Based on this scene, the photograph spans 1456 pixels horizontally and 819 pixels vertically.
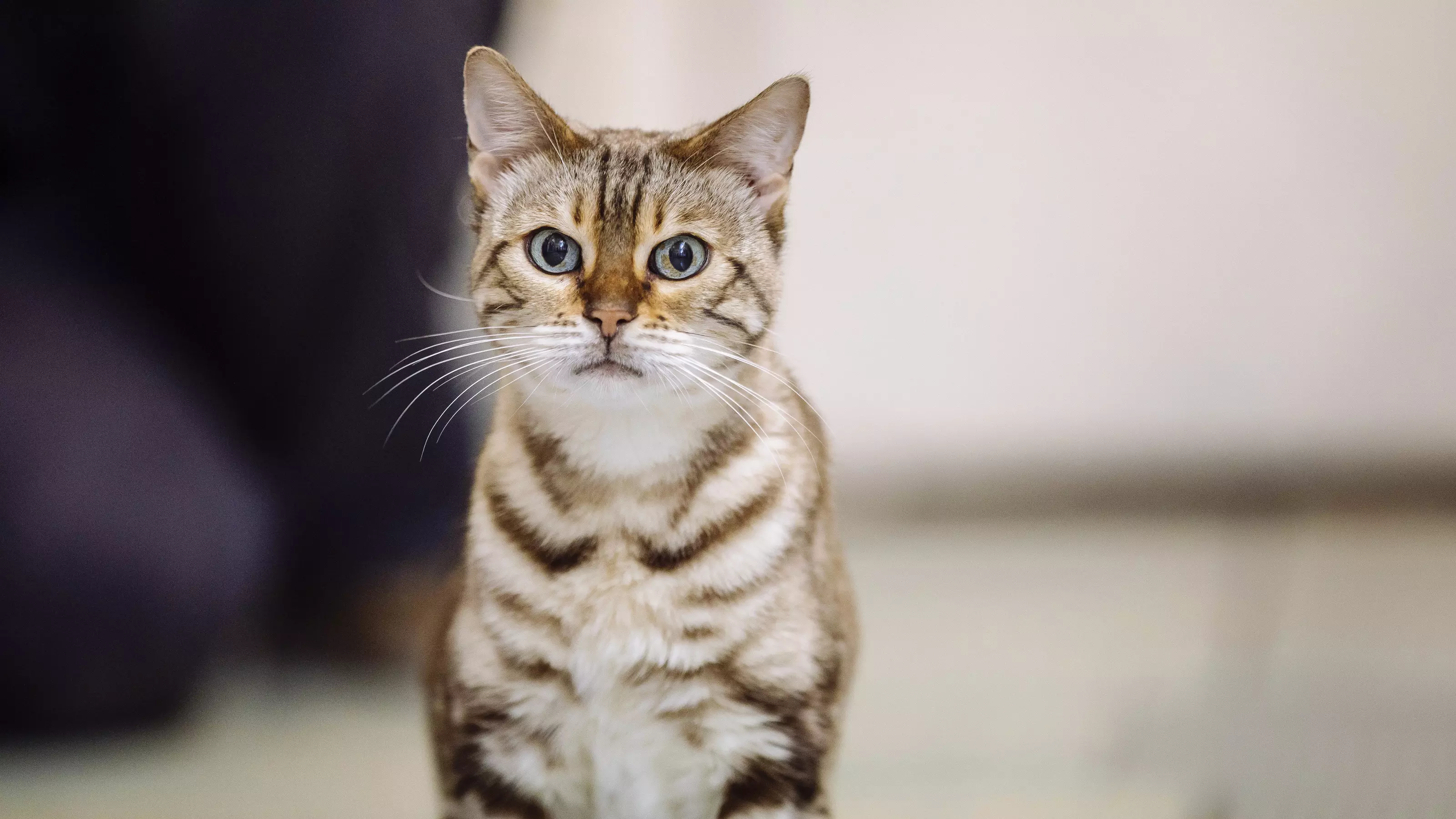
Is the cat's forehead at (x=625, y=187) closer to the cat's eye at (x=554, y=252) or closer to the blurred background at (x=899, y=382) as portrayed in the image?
the cat's eye at (x=554, y=252)

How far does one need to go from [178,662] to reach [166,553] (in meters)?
0.13

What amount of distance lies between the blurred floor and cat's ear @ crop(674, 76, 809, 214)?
63 centimetres

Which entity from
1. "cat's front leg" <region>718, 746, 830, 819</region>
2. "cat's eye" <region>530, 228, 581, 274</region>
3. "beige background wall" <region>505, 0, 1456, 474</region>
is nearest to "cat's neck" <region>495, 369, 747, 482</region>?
"cat's eye" <region>530, 228, 581, 274</region>

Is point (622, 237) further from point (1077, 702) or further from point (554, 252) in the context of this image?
point (1077, 702)

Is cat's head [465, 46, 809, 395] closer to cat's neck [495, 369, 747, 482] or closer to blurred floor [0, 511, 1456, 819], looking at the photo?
cat's neck [495, 369, 747, 482]

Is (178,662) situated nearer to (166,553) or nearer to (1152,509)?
(166,553)

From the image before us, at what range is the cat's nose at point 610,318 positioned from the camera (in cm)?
76

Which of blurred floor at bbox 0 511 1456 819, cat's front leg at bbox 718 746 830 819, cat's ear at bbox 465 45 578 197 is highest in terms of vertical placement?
cat's ear at bbox 465 45 578 197

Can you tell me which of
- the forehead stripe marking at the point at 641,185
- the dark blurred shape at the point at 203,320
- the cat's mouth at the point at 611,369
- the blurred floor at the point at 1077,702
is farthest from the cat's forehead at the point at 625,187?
the blurred floor at the point at 1077,702

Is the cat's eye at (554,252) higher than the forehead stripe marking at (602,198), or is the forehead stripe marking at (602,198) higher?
the forehead stripe marking at (602,198)

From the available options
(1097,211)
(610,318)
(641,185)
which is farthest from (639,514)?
(1097,211)

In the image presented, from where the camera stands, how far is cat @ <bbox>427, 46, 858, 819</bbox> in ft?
2.63

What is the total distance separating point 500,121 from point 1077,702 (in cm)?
96

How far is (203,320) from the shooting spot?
1.16 m
